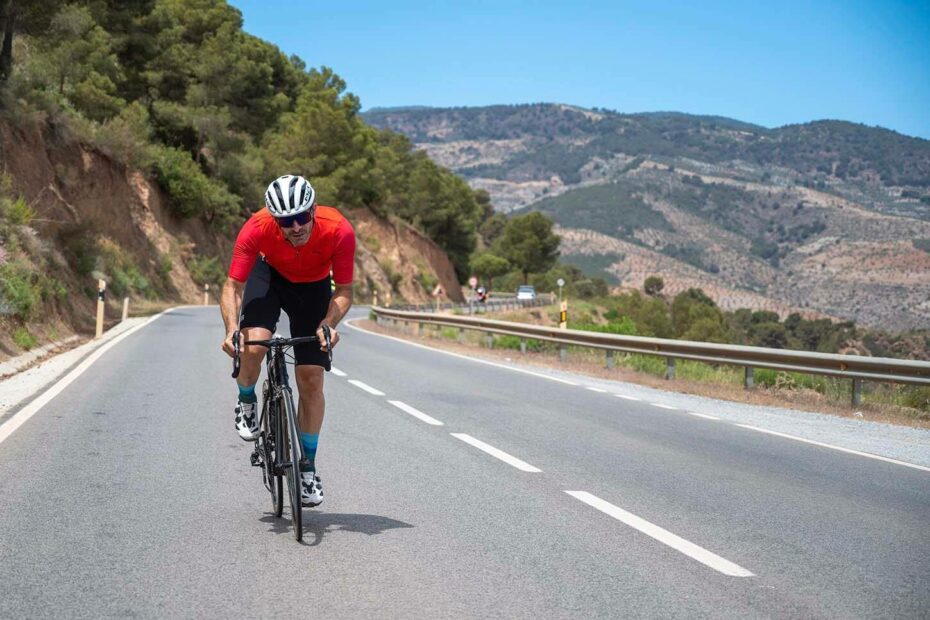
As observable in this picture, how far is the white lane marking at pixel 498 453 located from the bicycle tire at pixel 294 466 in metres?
2.81

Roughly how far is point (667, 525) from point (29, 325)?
17406 mm

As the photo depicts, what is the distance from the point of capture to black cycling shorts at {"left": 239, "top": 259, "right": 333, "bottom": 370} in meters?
6.10

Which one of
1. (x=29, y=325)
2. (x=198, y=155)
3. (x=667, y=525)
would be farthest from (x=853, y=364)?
(x=198, y=155)

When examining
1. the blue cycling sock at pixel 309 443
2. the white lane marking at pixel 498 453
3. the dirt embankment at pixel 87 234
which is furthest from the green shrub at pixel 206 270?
the blue cycling sock at pixel 309 443

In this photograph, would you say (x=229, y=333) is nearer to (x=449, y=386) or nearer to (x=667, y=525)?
(x=667, y=525)

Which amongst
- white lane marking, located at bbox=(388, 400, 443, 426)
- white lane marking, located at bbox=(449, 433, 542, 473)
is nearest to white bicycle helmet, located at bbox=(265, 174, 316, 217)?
white lane marking, located at bbox=(449, 433, 542, 473)

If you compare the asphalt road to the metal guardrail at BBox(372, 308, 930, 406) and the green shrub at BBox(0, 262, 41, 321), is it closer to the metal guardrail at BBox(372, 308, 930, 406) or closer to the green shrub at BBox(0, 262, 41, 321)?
the metal guardrail at BBox(372, 308, 930, 406)

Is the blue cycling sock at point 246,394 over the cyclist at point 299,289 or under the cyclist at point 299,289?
under

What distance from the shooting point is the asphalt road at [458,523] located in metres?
4.63

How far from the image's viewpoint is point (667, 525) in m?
6.26

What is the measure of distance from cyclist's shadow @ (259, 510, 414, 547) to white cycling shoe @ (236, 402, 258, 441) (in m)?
0.50

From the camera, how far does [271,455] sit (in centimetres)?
617

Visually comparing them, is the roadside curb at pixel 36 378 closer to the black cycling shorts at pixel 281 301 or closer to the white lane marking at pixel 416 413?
the white lane marking at pixel 416 413

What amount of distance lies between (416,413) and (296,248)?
240 inches
